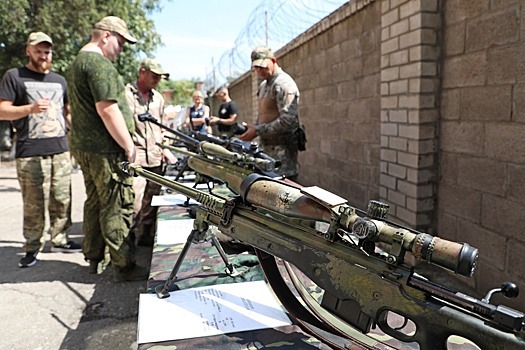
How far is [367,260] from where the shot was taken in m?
1.09

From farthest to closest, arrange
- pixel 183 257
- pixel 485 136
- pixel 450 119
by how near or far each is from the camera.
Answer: pixel 450 119, pixel 485 136, pixel 183 257

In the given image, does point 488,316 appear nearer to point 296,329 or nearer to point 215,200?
point 296,329

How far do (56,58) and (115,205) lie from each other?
294 inches

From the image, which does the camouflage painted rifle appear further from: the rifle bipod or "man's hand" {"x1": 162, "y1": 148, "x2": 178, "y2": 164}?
"man's hand" {"x1": 162, "y1": 148, "x2": 178, "y2": 164}

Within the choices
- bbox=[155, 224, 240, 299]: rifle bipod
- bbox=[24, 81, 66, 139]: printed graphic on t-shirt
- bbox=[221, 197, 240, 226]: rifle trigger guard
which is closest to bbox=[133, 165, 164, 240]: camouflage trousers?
bbox=[24, 81, 66, 139]: printed graphic on t-shirt

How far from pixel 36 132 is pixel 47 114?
195 mm

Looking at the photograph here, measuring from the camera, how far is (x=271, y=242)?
1311mm

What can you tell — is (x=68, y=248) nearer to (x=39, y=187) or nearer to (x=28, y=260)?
(x=28, y=260)

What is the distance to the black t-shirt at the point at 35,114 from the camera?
139 inches

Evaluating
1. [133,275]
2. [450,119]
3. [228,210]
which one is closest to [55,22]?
[133,275]

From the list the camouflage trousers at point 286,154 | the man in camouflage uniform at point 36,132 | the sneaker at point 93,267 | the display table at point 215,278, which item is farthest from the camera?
the camouflage trousers at point 286,154

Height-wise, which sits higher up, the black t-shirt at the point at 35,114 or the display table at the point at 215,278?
the black t-shirt at the point at 35,114

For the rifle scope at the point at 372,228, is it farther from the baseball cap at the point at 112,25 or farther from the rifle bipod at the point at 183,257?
the baseball cap at the point at 112,25

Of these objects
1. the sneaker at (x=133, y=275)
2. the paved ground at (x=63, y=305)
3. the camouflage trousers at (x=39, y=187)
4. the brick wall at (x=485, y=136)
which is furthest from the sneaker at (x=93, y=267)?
the brick wall at (x=485, y=136)
